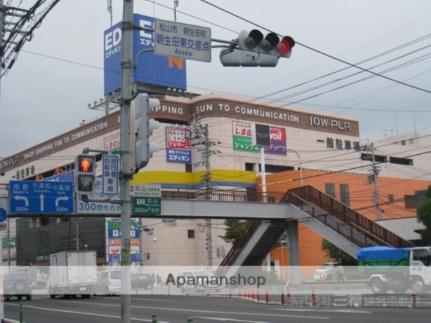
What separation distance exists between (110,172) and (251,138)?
61.8 metres

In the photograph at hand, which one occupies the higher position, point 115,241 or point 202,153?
point 202,153

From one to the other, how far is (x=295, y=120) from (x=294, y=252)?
3580 centimetres

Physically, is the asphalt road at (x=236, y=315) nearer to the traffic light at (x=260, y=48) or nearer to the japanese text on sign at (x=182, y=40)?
the traffic light at (x=260, y=48)

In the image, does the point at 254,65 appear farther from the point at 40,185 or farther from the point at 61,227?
the point at 61,227

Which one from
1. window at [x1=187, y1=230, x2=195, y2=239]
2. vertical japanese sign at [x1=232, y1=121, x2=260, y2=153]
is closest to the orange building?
vertical japanese sign at [x1=232, y1=121, x2=260, y2=153]

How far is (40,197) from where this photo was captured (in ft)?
117

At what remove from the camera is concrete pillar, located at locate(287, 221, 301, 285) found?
4319cm

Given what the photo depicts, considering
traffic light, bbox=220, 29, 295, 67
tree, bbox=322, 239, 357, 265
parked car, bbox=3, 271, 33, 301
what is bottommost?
parked car, bbox=3, 271, 33, 301

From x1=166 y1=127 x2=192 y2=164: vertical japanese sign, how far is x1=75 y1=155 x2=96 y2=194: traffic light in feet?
187

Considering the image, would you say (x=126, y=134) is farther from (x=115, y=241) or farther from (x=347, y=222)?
(x=115, y=241)

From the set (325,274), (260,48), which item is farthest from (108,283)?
(260,48)

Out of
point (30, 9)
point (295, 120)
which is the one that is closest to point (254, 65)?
point (30, 9)

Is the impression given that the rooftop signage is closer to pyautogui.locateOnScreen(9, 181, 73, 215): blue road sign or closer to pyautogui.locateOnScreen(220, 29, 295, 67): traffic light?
pyautogui.locateOnScreen(9, 181, 73, 215): blue road sign

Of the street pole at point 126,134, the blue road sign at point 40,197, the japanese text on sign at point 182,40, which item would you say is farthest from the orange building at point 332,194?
the street pole at point 126,134
